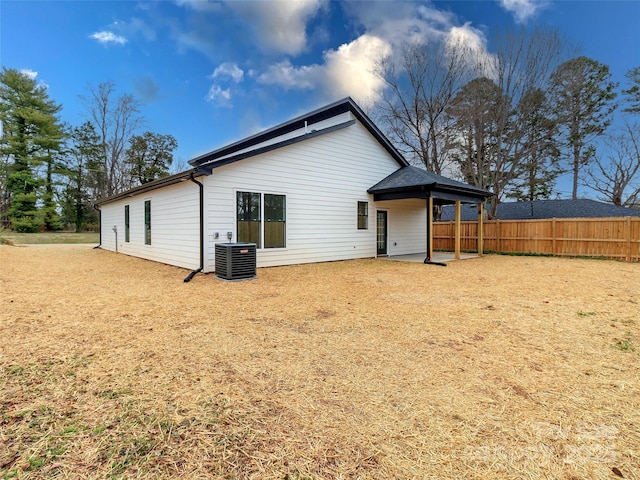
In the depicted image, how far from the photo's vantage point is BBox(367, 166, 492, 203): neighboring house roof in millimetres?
10867

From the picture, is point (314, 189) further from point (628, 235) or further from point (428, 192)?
point (628, 235)

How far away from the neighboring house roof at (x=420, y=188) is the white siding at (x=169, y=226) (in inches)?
269

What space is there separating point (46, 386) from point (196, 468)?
178cm

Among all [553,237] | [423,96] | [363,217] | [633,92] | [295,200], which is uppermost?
[633,92]

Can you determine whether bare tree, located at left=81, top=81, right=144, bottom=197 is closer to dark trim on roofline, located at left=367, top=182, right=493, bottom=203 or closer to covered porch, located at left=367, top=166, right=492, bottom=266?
covered porch, located at left=367, top=166, right=492, bottom=266

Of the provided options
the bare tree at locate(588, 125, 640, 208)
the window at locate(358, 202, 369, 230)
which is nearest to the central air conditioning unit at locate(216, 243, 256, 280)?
the window at locate(358, 202, 369, 230)

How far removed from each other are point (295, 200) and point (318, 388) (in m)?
8.11

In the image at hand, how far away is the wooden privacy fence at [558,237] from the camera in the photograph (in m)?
11.8

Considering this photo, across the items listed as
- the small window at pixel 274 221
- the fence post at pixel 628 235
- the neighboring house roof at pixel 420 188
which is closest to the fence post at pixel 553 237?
the fence post at pixel 628 235

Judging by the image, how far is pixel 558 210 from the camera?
22094mm

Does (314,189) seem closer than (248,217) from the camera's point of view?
No

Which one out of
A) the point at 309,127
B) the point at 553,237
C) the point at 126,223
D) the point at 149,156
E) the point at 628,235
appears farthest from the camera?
the point at 149,156

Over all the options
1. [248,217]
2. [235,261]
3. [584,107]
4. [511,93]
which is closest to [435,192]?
[248,217]

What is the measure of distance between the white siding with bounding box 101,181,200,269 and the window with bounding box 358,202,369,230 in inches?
246
